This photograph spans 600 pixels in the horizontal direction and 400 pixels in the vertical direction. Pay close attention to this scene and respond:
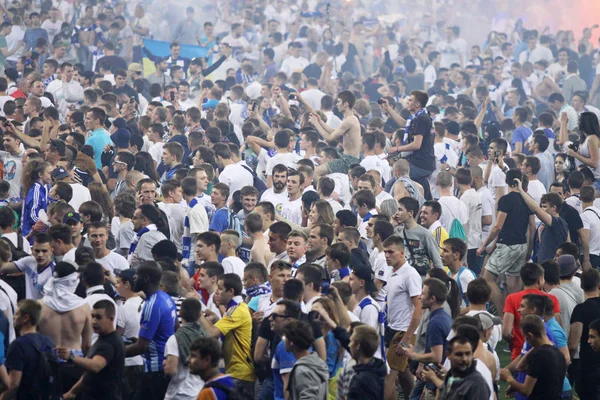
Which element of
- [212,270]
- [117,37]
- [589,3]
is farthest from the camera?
[589,3]

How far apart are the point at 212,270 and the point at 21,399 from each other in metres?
2.02

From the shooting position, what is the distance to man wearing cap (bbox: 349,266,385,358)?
8.26 meters

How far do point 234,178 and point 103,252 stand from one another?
4079 millimetres

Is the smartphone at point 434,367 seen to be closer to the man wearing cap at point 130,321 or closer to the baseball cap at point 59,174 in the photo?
the man wearing cap at point 130,321

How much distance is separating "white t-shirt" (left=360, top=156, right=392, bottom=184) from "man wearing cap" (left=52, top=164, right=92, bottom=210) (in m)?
4.19

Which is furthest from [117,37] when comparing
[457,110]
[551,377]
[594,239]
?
[551,377]

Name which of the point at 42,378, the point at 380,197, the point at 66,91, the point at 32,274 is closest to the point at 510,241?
the point at 380,197

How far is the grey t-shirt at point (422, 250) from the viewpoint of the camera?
10047 millimetres

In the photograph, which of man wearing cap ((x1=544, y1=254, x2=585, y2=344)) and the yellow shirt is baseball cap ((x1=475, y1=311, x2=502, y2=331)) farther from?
the yellow shirt

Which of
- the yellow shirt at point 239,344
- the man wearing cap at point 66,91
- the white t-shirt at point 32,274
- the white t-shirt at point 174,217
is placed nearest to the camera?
the yellow shirt at point 239,344

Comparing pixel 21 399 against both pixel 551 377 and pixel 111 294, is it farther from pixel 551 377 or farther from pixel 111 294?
pixel 551 377

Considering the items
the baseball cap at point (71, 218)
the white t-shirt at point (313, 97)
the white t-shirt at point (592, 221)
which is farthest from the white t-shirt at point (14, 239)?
the white t-shirt at point (313, 97)

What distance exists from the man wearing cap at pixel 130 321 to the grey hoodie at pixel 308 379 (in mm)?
1682

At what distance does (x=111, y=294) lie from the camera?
8562 mm
